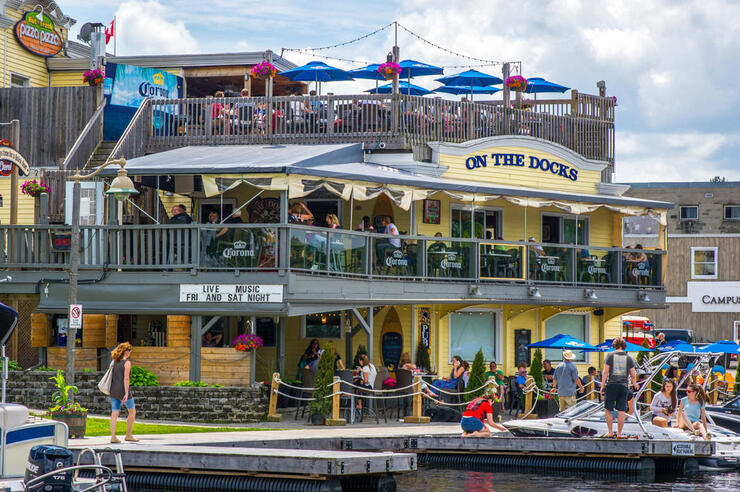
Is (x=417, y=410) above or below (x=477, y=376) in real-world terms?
below

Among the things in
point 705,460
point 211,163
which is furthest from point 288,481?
point 211,163

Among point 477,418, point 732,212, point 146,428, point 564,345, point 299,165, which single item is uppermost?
point 732,212

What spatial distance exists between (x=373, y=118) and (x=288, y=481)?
1506 centimetres

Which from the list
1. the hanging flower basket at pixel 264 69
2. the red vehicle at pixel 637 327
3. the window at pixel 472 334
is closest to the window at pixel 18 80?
the hanging flower basket at pixel 264 69

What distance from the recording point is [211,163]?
2722 cm

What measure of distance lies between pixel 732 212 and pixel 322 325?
33957 millimetres

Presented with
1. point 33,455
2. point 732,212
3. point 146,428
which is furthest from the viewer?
point 732,212

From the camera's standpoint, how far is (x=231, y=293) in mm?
25766

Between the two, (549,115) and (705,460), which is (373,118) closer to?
(549,115)

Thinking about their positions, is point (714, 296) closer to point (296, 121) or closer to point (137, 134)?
point (296, 121)

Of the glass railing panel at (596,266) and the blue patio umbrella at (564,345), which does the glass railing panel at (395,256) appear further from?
the glass railing panel at (596,266)

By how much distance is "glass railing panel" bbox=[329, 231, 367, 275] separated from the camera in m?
27.0

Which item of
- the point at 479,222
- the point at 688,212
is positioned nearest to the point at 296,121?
the point at 479,222

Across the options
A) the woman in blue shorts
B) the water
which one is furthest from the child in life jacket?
the woman in blue shorts
